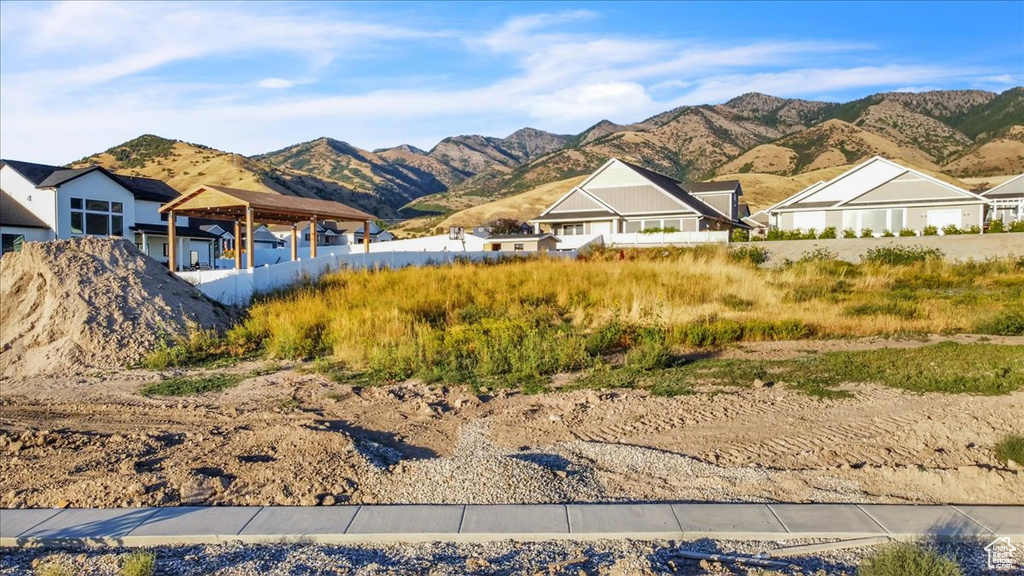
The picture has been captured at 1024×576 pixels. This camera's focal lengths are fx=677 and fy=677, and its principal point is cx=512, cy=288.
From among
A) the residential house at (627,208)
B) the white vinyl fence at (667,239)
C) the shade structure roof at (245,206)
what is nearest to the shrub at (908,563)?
the shade structure roof at (245,206)

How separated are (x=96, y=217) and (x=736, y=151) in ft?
474

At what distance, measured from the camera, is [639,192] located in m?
45.0

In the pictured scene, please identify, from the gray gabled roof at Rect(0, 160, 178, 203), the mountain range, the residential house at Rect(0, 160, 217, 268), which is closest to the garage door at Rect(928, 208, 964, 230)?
the residential house at Rect(0, 160, 217, 268)

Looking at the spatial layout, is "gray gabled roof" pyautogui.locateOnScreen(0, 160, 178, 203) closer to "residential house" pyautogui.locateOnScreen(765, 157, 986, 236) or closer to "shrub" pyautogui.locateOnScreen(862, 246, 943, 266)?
"shrub" pyautogui.locateOnScreen(862, 246, 943, 266)

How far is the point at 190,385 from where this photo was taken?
10.1 m

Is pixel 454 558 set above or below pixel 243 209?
below

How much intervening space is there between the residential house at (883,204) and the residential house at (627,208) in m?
5.01

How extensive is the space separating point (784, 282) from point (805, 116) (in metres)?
192

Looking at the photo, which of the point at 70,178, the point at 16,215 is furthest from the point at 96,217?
the point at 16,215

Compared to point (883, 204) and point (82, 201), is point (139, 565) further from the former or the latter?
point (883, 204)

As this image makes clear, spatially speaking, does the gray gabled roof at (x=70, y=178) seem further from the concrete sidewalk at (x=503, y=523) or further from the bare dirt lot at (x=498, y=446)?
the concrete sidewalk at (x=503, y=523)

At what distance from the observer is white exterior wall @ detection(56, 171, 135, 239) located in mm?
34125

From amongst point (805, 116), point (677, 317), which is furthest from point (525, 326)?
point (805, 116)

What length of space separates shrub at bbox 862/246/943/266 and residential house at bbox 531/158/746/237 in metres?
15.6
